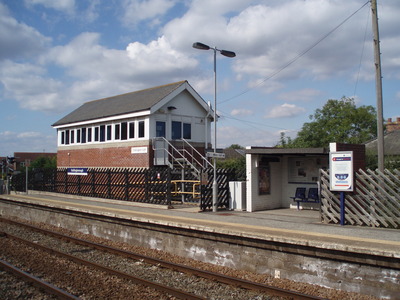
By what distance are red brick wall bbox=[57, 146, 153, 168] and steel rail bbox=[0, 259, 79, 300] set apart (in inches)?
453

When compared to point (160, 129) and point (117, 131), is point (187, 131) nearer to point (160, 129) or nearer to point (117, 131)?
point (160, 129)

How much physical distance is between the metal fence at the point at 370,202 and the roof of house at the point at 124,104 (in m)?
11.8

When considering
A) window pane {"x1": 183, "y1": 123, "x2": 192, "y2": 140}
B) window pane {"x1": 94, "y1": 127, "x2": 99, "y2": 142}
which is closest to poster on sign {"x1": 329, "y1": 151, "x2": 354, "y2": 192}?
window pane {"x1": 183, "y1": 123, "x2": 192, "y2": 140}

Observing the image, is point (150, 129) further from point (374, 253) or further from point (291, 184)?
point (374, 253)

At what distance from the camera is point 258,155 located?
48.3 ft

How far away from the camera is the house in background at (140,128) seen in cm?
2075

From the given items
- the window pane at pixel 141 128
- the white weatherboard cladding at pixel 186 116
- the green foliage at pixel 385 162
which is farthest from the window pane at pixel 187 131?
the green foliage at pixel 385 162

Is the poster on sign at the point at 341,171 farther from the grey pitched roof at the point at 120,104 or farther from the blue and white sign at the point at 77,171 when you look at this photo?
the blue and white sign at the point at 77,171

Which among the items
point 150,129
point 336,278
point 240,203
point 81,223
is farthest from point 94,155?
point 336,278

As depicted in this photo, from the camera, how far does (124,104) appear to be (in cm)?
2403

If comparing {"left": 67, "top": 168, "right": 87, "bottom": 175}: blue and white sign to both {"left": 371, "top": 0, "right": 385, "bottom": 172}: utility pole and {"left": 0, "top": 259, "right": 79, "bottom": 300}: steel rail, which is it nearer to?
{"left": 0, "top": 259, "right": 79, "bottom": 300}: steel rail

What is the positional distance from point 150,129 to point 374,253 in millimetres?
15228

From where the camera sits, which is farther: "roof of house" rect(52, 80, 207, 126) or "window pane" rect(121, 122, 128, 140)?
"window pane" rect(121, 122, 128, 140)

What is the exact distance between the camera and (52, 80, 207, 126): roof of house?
21633 millimetres
